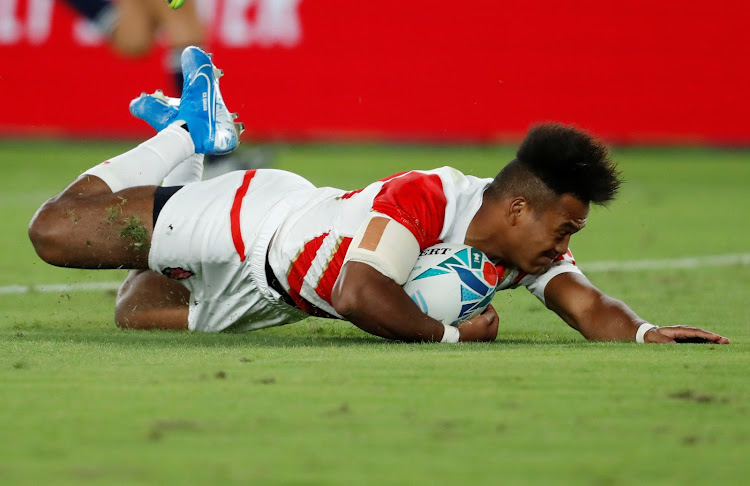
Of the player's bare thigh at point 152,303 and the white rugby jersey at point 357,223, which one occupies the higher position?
the white rugby jersey at point 357,223

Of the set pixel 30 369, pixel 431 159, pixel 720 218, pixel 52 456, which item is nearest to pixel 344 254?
pixel 30 369

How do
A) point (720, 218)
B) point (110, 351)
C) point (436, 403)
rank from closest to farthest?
1. point (436, 403)
2. point (110, 351)
3. point (720, 218)

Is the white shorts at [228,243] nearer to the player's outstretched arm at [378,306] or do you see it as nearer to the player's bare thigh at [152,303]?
the player's bare thigh at [152,303]

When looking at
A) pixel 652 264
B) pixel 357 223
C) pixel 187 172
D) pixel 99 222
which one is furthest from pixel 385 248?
pixel 652 264

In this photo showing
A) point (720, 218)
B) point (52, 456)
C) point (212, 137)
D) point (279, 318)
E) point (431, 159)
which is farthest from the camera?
point (431, 159)

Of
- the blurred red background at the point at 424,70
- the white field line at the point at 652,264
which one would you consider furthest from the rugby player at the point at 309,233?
the blurred red background at the point at 424,70

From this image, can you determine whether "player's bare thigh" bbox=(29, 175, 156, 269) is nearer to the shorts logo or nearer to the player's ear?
the shorts logo

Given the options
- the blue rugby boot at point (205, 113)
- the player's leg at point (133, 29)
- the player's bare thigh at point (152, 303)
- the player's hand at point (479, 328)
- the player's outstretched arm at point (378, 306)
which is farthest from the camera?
the player's leg at point (133, 29)

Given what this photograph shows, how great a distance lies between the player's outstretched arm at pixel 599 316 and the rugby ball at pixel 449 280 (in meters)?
0.47

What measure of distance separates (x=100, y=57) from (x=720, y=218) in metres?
7.94

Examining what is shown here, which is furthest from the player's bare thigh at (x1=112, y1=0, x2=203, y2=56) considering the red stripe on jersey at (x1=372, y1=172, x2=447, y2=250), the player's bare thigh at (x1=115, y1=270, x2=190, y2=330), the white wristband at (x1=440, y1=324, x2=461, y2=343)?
the white wristband at (x1=440, y1=324, x2=461, y2=343)

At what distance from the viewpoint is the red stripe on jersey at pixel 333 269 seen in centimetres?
477

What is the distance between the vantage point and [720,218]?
37.2 ft

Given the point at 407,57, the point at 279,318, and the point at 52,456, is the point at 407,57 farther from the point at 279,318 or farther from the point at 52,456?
the point at 52,456
